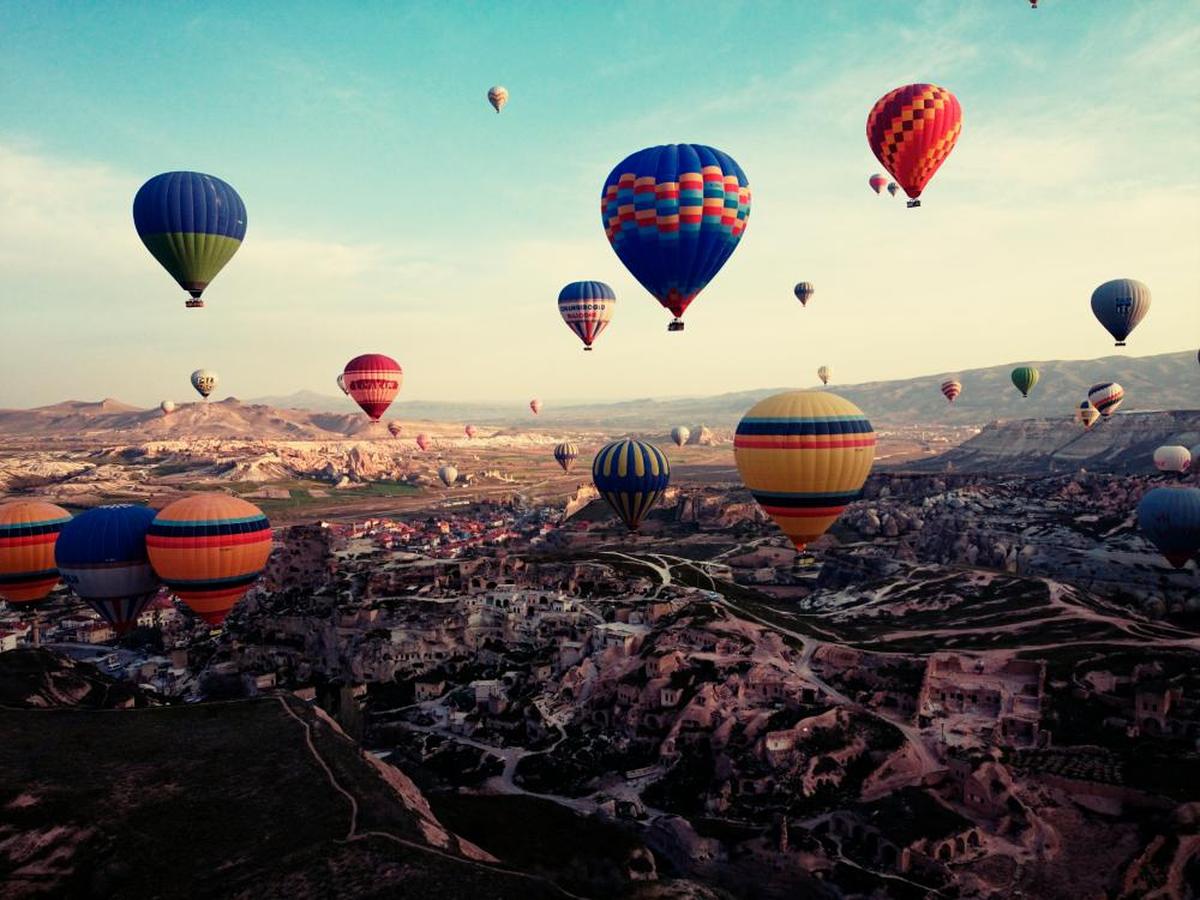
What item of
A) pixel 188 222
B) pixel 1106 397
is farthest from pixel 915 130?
pixel 1106 397

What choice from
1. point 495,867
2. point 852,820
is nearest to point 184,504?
point 495,867

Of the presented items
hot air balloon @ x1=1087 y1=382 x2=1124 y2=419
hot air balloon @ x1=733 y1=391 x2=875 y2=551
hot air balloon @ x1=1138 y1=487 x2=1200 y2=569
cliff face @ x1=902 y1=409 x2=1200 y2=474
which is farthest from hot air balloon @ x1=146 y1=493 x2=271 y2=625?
cliff face @ x1=902 y1=409 x2=1200 y2=474

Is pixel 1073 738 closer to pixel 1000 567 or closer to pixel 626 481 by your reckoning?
pixel 626 481

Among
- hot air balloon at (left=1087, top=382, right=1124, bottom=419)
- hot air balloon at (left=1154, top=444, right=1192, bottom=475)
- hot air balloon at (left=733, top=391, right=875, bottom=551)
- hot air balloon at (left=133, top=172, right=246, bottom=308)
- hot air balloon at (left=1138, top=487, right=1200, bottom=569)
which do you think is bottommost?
hot air balloon at (left=1138, top=487, right=1200, bottom=569)

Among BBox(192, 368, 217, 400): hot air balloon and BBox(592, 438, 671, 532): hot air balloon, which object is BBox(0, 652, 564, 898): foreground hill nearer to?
BBox(592, 438, 671, 532): hot air balloon

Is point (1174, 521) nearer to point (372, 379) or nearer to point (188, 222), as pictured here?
point (372, 379)

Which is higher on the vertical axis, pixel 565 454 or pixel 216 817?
pixel 565 454
